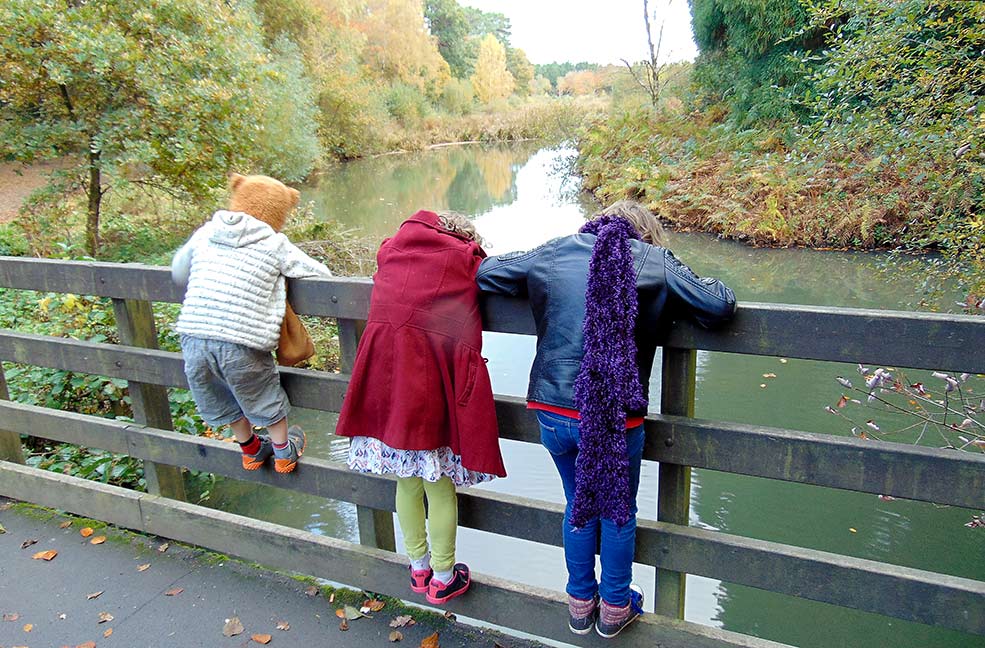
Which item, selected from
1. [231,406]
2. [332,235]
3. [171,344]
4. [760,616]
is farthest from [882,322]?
[332,235]

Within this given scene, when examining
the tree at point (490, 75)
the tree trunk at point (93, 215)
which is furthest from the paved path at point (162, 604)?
the tree at point (490, 75)

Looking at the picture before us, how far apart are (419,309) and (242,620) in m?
1.45

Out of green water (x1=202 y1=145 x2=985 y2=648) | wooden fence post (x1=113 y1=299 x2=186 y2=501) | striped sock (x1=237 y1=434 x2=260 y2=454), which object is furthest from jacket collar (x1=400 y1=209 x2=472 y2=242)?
green water (x1=202 y1=145 x2=985 y2=648)

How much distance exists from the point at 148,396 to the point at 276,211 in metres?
1.16

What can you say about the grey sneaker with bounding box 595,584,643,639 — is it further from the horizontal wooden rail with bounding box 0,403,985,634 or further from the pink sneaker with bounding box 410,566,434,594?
the pink sneaker with bounding box 410,566,434,594

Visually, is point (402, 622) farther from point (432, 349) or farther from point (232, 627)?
point (432, 349)

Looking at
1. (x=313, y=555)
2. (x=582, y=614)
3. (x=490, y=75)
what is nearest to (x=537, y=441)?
(x=582, y=614)

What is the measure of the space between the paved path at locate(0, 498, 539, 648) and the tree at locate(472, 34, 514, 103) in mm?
58847

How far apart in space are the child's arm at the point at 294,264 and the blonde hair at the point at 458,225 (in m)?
0.47

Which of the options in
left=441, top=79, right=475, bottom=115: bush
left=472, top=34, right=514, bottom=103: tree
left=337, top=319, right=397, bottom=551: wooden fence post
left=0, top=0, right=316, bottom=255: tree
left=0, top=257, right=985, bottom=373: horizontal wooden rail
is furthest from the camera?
left=472, top=34, right=514, bottom=103: tree

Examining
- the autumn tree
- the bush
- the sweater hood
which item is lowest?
the sweater hood

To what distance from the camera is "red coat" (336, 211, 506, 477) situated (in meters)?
2.38

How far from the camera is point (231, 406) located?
115 inches

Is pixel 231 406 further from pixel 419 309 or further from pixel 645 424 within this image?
pixel 645 424
